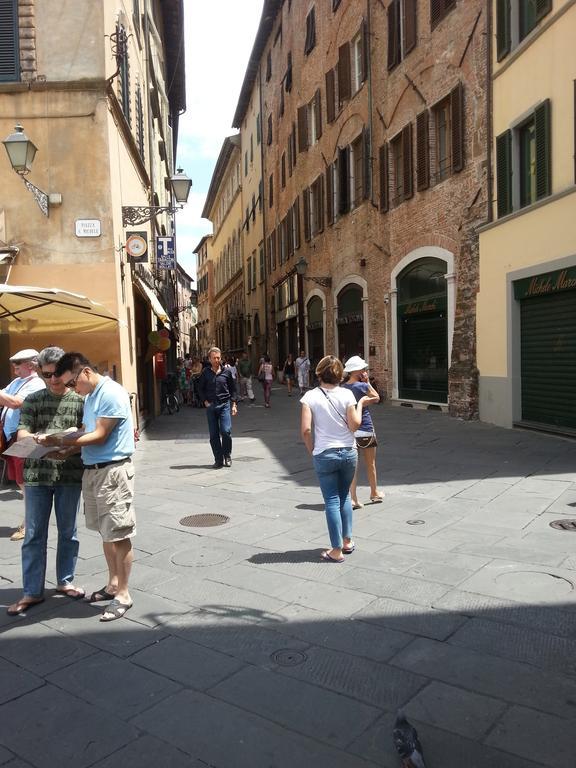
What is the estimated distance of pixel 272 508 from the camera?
712cm

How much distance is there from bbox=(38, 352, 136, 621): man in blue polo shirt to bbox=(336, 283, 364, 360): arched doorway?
17.5 m

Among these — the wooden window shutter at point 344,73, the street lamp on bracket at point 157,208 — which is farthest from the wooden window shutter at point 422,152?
the street lamp on bracket at point 157,208

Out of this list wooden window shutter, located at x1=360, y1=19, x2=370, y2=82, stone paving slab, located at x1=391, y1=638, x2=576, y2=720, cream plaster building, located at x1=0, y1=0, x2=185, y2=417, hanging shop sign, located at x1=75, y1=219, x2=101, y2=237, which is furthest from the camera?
wooden window shutter, located at x1=360, y1=19, x2=370, y2=82

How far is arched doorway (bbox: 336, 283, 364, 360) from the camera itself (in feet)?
71.4

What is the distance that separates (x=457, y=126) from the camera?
1506 cm

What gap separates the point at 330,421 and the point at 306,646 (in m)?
1.88

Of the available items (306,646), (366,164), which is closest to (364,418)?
(306,646)

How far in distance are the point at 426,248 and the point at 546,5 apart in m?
6.10

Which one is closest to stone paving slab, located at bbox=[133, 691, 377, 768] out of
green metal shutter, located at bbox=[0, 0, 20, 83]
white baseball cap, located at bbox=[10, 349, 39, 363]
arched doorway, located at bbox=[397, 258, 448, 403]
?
white baseball cap, located at bbox=[10, 349, 39, 363]

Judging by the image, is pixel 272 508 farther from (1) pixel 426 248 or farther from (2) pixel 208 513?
(1) pixel 426 248

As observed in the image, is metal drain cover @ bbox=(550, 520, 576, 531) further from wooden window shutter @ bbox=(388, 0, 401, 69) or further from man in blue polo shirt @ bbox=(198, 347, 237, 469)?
wooden window shutter @ bbox=(388, 0, 401, 69)

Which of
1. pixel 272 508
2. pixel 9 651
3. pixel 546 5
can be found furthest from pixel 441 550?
pixel 546 5

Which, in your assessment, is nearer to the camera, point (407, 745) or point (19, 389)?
point (407, 745)

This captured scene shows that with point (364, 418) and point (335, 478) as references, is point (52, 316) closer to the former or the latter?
point (364, 418)
